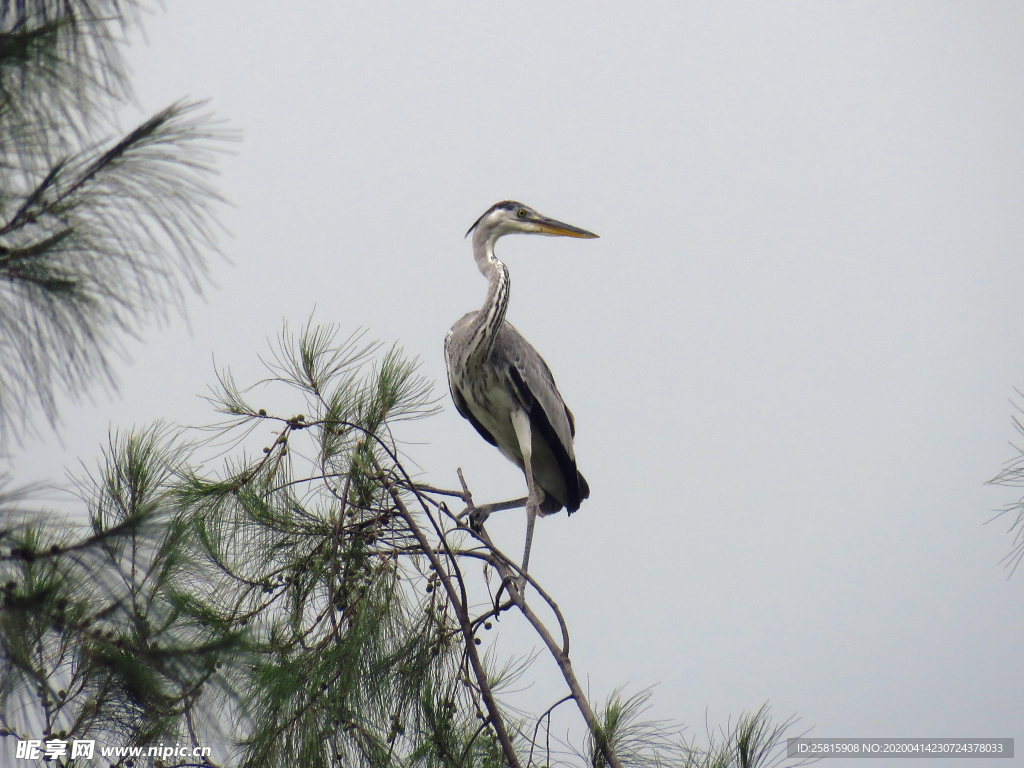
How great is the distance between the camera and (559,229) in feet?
13.1

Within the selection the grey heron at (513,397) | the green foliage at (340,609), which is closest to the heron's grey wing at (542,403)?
the grey heron at (513,397)

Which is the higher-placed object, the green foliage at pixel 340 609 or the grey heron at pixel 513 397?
the grey heron at pixel 513 397

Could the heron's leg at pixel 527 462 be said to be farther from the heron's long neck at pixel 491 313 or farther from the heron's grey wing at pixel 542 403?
the heron's long neck at pixel 491 313

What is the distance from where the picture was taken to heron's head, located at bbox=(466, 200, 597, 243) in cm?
399

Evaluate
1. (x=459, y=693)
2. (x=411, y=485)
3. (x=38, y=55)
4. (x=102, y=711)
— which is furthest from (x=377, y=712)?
(x=38, y=55)

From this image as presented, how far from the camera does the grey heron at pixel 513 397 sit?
3.55m

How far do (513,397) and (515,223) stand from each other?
864mm

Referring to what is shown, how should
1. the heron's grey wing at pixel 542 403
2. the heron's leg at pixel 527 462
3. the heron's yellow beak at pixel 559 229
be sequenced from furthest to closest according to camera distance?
the heron's yellow beak at pixel 559 229 → the heron's grey wing at pixel 542 403 → the heron's leg at pixel 527 462

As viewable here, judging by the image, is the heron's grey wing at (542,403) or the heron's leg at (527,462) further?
the heron's grey wing at (542,403)

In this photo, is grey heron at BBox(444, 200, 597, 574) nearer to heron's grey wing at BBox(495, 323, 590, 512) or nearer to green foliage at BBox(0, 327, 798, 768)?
heron's grey wing at BBox(495, 323, 590, 512)

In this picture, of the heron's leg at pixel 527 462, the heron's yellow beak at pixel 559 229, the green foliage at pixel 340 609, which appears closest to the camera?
the green foliage at pixel 340 609

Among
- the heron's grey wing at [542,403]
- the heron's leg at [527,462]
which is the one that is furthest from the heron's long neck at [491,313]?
the heron's leg at [527,462]

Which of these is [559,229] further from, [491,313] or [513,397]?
[513,397]

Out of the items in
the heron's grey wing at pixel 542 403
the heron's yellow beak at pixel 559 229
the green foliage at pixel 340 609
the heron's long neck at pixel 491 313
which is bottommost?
the green foliage at pixel 340 609
